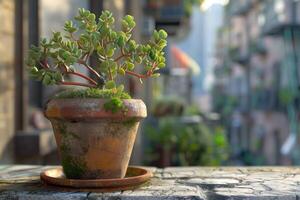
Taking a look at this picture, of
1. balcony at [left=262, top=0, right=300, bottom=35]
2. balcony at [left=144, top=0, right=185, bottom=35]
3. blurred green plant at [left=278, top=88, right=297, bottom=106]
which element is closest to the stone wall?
balcony at [left=144, top=0, right=185, bottom=35]

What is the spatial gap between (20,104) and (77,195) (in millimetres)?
2595

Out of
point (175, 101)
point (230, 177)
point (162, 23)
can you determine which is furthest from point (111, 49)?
point (162, 23)

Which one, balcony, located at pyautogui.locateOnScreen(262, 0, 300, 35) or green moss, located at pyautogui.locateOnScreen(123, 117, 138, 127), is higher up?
balcony, located at pyautogui.locateOnScreen(262, 0, 300, 35)

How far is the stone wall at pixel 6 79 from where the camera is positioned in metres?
4.49

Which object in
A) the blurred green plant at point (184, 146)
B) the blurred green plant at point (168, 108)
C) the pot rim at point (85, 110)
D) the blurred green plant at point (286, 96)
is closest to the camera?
the pot rim at point (85, 110)

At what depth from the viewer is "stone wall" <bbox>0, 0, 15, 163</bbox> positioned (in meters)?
4.49

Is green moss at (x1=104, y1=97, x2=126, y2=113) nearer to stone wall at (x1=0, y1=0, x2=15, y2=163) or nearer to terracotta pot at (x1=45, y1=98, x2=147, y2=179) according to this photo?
terracotta pot at (x1=45, y1=98, x2=147, y2=179)

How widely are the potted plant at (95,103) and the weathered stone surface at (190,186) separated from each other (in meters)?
0.19

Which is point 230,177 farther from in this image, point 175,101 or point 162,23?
point 162,23

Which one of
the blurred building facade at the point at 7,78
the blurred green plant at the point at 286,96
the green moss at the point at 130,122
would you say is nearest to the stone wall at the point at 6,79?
the blurred building facade at the point at 7,78

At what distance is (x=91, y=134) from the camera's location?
104 inches

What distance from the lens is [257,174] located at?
3.21 meters

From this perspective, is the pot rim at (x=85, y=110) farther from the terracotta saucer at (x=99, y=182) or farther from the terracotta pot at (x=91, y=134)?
the terracotta saucer at (x=99, y=182)

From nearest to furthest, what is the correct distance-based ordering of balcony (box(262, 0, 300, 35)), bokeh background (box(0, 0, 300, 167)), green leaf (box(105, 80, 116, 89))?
1. green leaf (box(105, 80, 116, 89))
2. bokeh background (box(0, 0, 300, 167))
3. balcony (box(262, 0, 300, 35))
